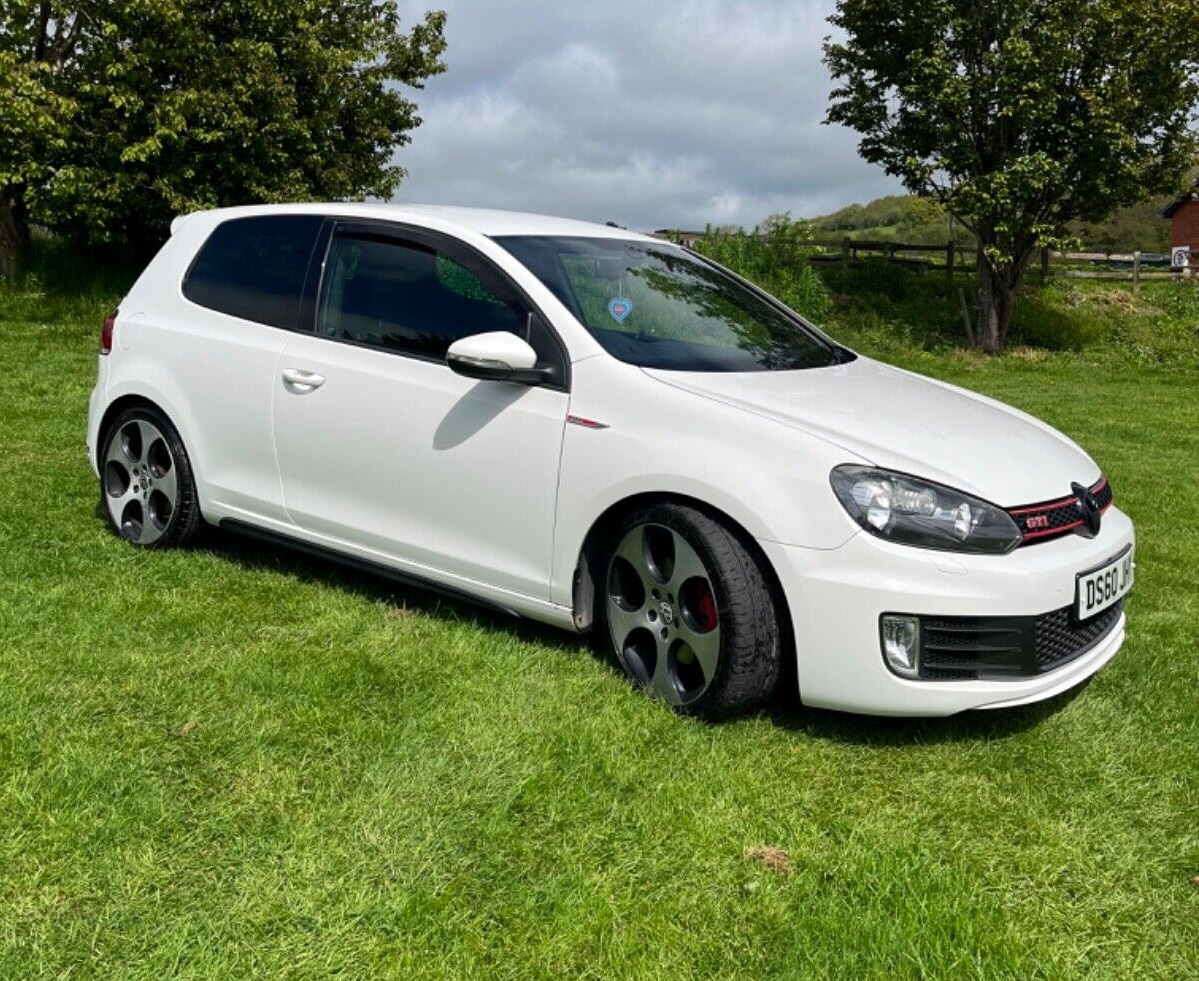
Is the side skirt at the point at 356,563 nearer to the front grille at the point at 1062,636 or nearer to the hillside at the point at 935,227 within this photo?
the front grille at the point at 1062,636

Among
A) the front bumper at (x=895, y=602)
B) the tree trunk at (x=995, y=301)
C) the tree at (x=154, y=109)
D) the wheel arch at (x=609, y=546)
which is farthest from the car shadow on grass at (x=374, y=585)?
the tree trunk at (x=995, y=301)

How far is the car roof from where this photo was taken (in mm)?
4180

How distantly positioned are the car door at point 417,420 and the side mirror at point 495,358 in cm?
8

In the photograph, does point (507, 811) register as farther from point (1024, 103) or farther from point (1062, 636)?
point (1024, 103)

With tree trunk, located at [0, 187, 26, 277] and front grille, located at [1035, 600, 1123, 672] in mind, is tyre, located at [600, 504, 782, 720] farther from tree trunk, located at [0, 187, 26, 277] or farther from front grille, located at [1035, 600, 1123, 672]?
tree trunk, located at [0, 187, 26, 277]

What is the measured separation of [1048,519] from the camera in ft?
10.9

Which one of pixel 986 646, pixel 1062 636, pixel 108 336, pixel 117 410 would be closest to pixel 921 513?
pixel 986 646

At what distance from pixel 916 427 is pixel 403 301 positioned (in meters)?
1.94

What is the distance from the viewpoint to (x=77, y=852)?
2.59 meters

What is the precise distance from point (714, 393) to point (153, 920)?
216 centimetres

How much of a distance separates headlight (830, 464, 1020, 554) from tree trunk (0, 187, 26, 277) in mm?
18174

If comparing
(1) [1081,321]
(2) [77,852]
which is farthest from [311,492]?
(1) [1081,321]

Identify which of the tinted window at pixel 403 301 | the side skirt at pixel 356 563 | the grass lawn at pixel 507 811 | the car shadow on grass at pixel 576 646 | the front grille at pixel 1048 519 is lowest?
the grass lawn at pixel 507 811

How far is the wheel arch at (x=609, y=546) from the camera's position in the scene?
3.33 m
